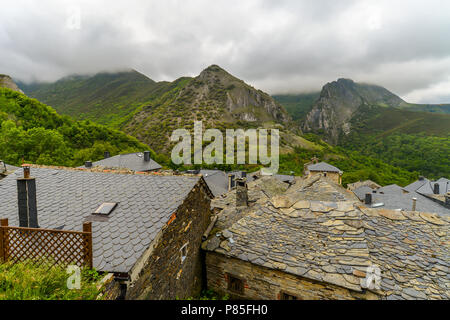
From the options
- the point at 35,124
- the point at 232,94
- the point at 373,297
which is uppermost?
the point at 232,94

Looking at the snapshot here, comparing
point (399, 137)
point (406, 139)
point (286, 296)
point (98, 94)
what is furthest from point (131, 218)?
point (98, 94)

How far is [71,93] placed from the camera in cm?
15412

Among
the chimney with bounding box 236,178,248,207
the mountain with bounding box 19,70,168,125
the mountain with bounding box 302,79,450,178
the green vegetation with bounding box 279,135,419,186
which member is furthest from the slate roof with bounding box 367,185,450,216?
the mountain with bounding box 19,70,168,125

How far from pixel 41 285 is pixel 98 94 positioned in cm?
18236

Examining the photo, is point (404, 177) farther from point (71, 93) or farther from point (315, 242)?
point (71, 93)

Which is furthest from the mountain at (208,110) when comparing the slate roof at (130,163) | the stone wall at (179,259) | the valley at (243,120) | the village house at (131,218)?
the stone wall at (179,259)

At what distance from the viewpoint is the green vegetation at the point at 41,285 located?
3.40m

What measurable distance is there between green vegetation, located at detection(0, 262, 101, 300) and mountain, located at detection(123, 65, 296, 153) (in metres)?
90.8

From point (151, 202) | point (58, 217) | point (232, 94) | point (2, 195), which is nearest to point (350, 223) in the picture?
point (151, 202)

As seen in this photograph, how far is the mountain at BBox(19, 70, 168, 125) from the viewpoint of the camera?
129125mm

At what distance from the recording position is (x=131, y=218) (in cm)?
589

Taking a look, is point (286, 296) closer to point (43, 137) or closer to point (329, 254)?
point (329, 254)

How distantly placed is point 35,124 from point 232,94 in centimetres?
10425

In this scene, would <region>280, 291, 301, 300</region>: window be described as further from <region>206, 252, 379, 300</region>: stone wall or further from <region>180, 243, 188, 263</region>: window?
<region>180, 243, 188, 263</region>: window
